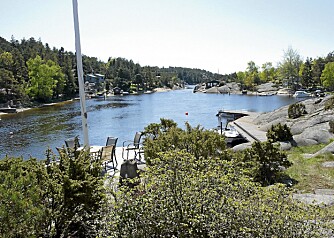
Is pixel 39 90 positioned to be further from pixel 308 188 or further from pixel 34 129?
pixel 308 188

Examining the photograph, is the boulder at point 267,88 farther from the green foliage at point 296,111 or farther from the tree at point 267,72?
the green foliage at point 296,111

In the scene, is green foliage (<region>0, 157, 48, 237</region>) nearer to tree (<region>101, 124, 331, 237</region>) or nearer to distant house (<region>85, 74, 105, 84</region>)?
tree (<region>101, 124, 331, 237</region>)

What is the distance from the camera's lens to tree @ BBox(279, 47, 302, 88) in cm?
6025

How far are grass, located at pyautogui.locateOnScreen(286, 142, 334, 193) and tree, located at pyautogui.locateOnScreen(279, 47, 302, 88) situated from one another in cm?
5722

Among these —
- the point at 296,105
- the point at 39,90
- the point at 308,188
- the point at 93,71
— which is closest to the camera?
the point at 308,188

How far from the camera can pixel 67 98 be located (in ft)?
151

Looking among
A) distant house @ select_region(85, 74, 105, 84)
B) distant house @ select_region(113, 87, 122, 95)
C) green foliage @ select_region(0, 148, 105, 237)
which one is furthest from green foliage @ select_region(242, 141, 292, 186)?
distant house @ select_region(85, 74, 105, 84)

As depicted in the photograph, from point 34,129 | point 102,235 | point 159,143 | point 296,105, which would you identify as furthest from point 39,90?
point 102,235

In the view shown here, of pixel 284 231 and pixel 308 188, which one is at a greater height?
pixel 284 231

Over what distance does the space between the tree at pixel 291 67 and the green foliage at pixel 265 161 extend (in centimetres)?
5860

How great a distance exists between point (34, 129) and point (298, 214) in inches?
826

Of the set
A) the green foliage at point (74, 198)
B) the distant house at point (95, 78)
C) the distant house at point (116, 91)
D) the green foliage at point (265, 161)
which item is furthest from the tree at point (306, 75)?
the green foliage at point (74, 198)

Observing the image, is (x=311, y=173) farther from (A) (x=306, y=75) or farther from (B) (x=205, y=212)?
(A) (x=306, y=75)

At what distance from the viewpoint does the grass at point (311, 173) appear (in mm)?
4840
